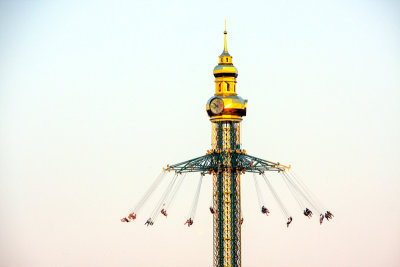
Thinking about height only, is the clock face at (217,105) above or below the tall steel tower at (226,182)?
above

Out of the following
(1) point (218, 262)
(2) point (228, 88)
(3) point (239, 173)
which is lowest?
(1) point (218, 262)

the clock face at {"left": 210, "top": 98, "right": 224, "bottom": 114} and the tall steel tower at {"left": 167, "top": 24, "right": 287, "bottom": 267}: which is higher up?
the clock face at {"left": 210, "top": 98, "right": 224, "bottom": 114}

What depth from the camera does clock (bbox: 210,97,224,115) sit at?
15088 centimetres

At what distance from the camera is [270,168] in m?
150

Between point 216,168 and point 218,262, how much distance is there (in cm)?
1265

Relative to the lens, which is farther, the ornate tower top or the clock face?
the ornate tower top

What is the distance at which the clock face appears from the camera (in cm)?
15088

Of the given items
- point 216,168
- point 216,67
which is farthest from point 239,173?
point 216,67

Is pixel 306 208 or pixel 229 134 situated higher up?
pixel 229 134

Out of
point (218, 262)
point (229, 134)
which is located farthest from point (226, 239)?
point (229, 134)

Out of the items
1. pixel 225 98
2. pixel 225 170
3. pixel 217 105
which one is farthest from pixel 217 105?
pixel 225 170

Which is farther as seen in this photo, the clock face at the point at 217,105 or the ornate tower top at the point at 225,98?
the ornate tower top at the point at 225,98

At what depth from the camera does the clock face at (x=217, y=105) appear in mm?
150875

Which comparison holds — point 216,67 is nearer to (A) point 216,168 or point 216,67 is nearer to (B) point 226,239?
(A) point 216,168
